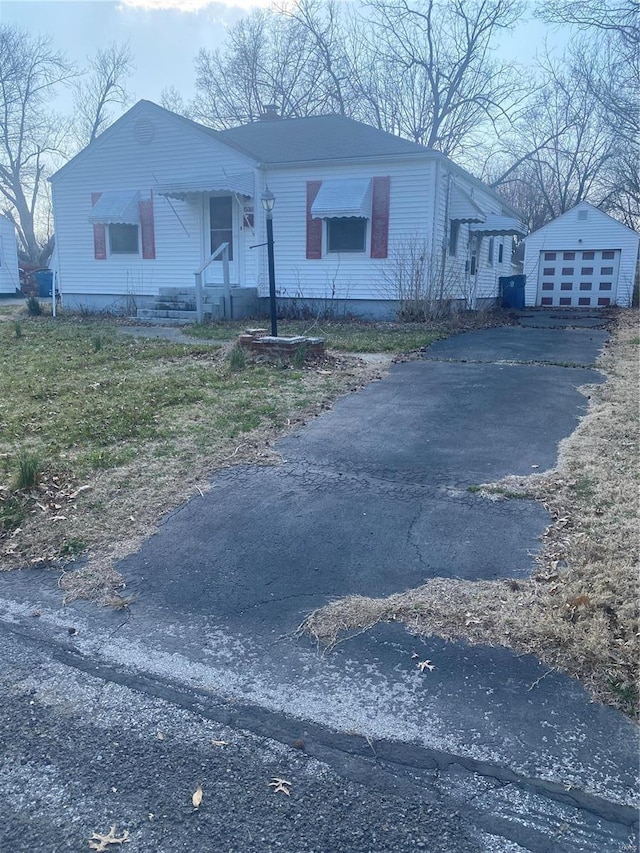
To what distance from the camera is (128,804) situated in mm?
1950

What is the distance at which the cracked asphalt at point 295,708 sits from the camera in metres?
1.89

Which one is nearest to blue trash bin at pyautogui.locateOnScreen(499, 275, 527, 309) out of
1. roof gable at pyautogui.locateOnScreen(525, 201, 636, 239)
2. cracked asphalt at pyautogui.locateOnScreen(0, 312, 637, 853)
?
roof gable at pyautogui.locateOnScreen(525, 201, 636, 239)

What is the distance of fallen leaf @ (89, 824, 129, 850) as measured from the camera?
180 cm

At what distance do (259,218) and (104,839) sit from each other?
15.5 meters

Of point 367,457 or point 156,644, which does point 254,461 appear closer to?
point 367,457

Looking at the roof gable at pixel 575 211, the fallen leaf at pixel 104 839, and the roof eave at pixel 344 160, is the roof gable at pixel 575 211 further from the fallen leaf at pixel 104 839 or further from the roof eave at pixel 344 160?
the fallen leaf at pixel 104 839

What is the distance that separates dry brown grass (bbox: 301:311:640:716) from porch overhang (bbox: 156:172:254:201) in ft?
42.7

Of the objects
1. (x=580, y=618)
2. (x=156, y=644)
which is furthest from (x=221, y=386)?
(x=580, y=618)

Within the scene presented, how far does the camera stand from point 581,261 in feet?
73.2

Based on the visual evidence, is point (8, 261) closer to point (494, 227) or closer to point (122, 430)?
point (494, 227)

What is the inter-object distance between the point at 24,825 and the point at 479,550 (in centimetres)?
251

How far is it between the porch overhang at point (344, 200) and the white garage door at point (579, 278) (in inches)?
413

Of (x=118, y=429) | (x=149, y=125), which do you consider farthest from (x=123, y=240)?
(x=118, y=429)

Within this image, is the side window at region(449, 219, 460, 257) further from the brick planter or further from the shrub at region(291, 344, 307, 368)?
the shrub at region(291, 344, 307, 368)
